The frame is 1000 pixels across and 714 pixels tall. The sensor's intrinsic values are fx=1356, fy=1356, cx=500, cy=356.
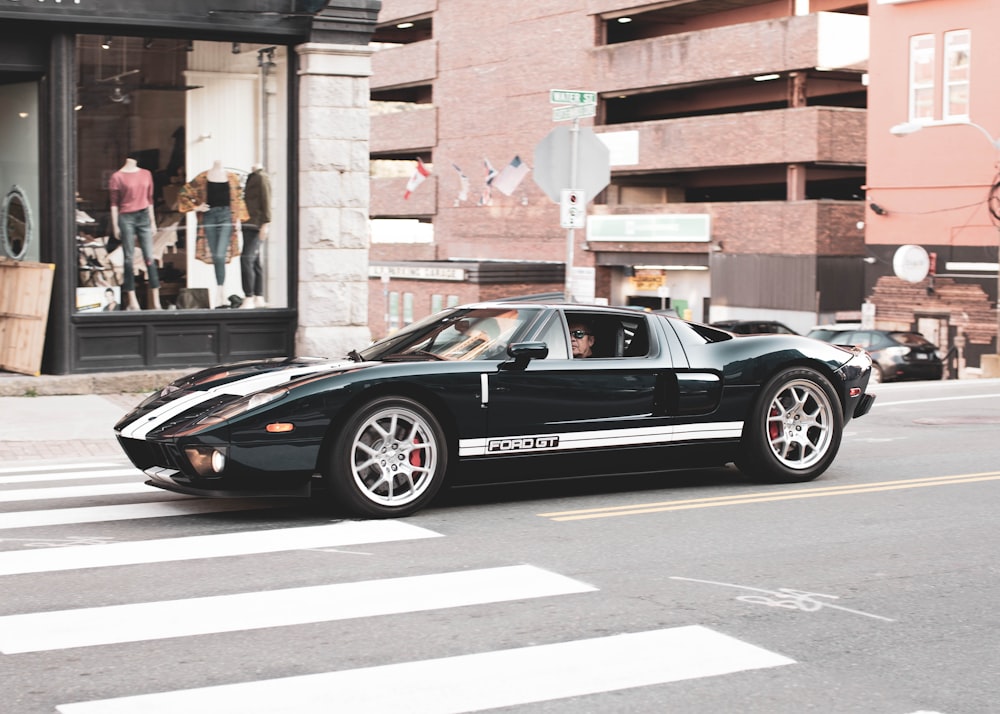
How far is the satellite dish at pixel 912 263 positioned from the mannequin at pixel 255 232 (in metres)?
25.9

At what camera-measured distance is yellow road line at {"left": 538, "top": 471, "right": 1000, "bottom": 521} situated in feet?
27.5

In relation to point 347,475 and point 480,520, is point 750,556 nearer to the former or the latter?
point 480,520

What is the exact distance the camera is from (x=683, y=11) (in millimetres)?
48094

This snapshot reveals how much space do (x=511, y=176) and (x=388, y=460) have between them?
44.5m

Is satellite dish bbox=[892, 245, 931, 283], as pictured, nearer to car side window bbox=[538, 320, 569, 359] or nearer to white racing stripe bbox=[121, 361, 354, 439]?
car side window bbox=[538, 320, 569, 359]

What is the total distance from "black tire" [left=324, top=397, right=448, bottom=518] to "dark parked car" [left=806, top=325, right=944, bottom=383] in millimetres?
23026

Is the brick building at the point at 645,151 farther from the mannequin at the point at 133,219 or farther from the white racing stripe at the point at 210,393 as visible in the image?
the white racing stripe at the point at 210,393

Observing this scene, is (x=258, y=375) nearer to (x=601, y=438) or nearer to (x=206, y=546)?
(x=206, y=546)

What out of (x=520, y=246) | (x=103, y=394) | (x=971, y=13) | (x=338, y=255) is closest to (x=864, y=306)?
(x=971, y=13)

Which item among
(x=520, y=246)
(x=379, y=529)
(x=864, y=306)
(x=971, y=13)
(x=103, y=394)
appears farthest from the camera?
(x=520, y=246)

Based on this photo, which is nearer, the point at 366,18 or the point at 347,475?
the point at 347,475

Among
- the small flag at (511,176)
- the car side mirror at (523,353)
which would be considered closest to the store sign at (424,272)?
the small flag at (511,176)

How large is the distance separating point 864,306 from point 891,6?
333 inches

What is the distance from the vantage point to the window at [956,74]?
119ft
